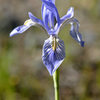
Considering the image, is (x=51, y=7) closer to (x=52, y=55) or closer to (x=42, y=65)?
(x=52, y=55)

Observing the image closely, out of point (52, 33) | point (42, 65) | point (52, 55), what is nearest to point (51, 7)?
point (52, 33)

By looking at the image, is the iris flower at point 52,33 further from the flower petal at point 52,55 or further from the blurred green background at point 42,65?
the blurred green background at point 42,65

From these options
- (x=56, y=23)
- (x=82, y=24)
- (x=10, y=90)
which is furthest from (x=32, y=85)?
(x=82, y=24)

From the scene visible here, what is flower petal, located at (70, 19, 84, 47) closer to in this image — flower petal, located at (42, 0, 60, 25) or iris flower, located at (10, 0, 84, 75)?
iris flower, located at (10, 0, 84, 75)

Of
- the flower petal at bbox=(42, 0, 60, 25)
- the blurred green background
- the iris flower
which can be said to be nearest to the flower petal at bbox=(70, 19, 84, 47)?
the iris flower

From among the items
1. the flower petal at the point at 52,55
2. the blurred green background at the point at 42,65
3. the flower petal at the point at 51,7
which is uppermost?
the flower petal at the point at 51,7

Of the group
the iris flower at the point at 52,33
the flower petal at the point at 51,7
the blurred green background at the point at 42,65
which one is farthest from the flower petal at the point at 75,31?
the blurred green background at the point at 42,65

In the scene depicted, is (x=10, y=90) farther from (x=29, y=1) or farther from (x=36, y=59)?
(x=29, y=1)
